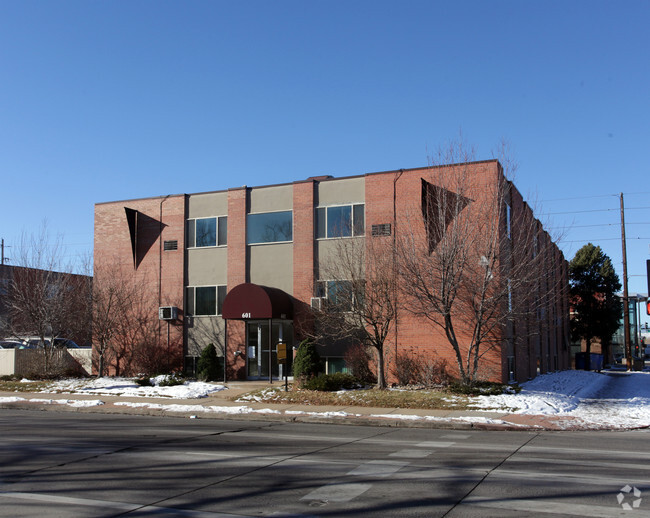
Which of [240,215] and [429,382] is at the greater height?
[240,215]

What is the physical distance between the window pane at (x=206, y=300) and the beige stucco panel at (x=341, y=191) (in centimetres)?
643

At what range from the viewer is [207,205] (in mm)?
28703

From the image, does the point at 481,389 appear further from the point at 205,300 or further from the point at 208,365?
the point at 205,300

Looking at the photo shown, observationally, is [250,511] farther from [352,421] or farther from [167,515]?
[352,421]

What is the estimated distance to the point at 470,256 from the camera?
20625 millimetres

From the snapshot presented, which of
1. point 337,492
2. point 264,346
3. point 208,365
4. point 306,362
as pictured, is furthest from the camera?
point 264,346

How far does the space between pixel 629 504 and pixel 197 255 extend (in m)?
23.5

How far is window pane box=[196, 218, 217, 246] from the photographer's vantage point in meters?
28.4

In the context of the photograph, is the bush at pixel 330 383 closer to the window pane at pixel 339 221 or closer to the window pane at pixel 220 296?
the window pane at pixel 339 221

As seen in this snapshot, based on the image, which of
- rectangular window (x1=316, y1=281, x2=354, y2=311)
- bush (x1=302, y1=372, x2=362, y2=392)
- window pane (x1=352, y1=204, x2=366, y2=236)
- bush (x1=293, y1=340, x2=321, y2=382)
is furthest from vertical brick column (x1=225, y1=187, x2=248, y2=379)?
bush (x1=302, y1=372, x2=362, y2=392)

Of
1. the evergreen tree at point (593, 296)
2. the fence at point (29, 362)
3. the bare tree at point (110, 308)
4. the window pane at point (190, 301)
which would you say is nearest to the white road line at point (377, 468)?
the window pane at point (190, 301)

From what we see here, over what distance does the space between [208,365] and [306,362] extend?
484 centimetres

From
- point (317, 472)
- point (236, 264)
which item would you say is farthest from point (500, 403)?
point (236, 264)

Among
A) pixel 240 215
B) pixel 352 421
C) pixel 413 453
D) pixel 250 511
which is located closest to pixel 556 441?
pixel 413 453
